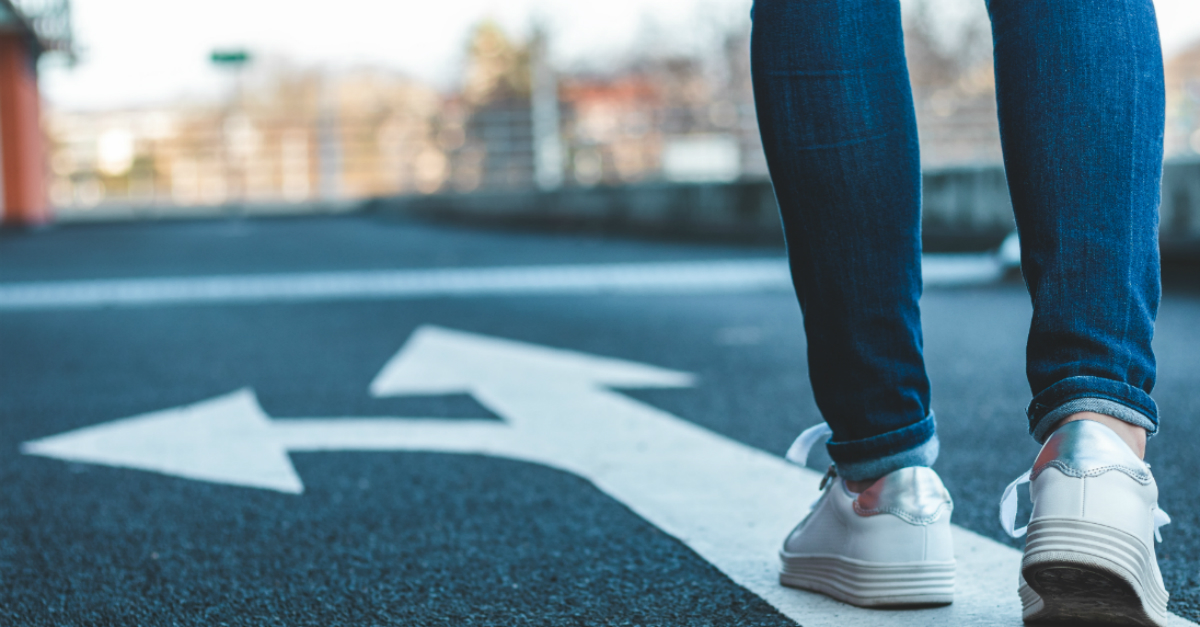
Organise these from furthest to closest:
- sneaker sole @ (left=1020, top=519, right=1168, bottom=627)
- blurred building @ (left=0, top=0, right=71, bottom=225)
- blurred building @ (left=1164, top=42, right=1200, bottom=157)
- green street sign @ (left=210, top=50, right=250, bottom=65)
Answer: green street sign @ (left=210, top=50, right=250, bottom=65), blurred building @ (left=0, top=0, right=71, bottom=225), blurred building @ (left=1164, top=42, right=1200, bottom=157), sneaker sole @ (left=1020, top=519, right=1168, bottom=627)

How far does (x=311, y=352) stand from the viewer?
3652 millimetres

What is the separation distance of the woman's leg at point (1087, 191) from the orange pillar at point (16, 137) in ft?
62.1

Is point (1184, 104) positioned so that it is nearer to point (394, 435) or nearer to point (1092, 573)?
point (394, 435)

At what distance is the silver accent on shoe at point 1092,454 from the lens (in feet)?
3.49

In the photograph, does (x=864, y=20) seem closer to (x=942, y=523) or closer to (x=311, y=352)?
(x=942, y=523)

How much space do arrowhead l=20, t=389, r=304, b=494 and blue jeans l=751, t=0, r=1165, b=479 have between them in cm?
103

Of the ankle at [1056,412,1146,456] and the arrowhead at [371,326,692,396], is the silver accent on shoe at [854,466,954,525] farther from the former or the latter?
the arrowhead at [371,326,692,396]

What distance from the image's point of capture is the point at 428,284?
584 cm

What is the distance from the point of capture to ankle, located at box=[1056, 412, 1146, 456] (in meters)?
1.08

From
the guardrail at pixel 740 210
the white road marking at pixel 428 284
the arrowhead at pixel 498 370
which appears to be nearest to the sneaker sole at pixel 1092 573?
the arrowhead at pixel 498 370

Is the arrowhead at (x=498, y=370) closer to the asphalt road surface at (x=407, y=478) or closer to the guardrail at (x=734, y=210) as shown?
the asphalt road surface at (x=407, y=478)

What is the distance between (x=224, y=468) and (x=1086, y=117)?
1.53 meters

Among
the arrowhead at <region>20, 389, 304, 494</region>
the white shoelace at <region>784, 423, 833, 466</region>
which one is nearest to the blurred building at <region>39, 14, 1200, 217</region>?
the arrowhead at <region>20, 389, 304, 494</region>

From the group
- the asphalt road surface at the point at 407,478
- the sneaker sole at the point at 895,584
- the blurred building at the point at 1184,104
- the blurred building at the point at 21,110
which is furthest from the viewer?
the blurred building at the point at 21,110
